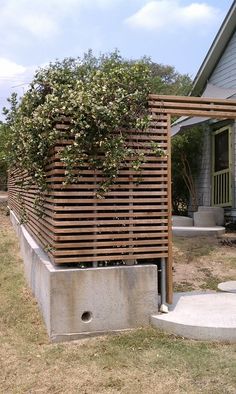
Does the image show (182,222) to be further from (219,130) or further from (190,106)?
(190,106)

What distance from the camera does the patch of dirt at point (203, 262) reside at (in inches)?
265

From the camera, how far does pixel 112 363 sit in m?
3.99

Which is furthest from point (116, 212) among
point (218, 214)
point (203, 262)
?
point (218, 214)

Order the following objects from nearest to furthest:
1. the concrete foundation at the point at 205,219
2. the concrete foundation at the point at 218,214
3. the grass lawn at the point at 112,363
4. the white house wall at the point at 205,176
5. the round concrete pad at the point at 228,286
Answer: the grass lawn at the point at 112,363 < the round concrete pad at the point at 228,286 < the concrete foundation at the point at 205,219 < the concrete foundation at the point at 218,214 < the white house wall at the point at 205,176

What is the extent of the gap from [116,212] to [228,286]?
234 centimetres

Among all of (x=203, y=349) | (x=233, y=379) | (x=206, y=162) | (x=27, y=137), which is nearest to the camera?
(x=233, y=379)

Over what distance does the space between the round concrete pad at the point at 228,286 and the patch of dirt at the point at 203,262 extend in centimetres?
13

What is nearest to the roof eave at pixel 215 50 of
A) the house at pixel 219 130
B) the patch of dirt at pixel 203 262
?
the house at pixel 219 130

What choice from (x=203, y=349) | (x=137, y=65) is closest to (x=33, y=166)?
(x=137, y=65)

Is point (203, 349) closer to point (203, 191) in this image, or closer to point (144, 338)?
point (144, 338)

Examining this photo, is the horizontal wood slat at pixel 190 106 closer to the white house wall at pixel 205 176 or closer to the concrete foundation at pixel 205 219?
the concrete foundation at pixel 205 219

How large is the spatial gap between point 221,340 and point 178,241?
16.4ft

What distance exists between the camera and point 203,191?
12.5 metres

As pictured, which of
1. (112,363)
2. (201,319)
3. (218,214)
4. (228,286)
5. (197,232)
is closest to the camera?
(112,363)
